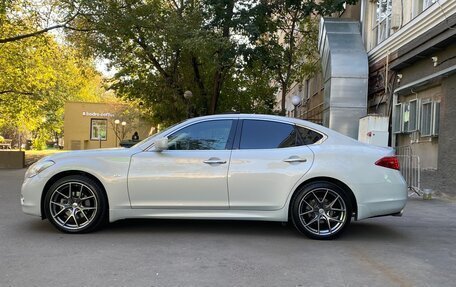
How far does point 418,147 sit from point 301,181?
25.7ft

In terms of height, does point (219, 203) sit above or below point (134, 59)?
below

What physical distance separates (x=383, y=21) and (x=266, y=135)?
35.7ft

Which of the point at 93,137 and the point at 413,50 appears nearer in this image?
the point at 413,50

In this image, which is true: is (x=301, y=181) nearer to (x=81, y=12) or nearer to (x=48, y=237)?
(x=48, y=237)

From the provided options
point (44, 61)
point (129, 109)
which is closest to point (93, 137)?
point (129, 109)

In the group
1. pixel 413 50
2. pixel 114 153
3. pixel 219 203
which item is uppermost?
pixel 413 50

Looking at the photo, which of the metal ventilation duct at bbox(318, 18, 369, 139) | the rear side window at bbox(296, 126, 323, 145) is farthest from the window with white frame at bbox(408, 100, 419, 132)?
the rear side window at bbox(296, 126, 323, 145)

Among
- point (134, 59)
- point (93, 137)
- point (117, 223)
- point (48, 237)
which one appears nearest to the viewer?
point (48, 237)

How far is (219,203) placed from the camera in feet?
20.4

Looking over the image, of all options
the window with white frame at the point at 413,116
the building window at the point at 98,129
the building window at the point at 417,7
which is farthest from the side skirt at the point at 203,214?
the building window at the point at 98,129

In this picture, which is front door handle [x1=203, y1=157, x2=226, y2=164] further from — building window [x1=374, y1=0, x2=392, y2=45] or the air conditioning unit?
building window [x1=374, y1=0, x2=392, y2=45]

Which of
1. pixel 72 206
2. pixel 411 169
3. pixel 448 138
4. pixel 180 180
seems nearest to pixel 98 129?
pixel 411 169

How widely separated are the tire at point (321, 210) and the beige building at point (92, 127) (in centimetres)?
4031

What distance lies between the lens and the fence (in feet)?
37.4
